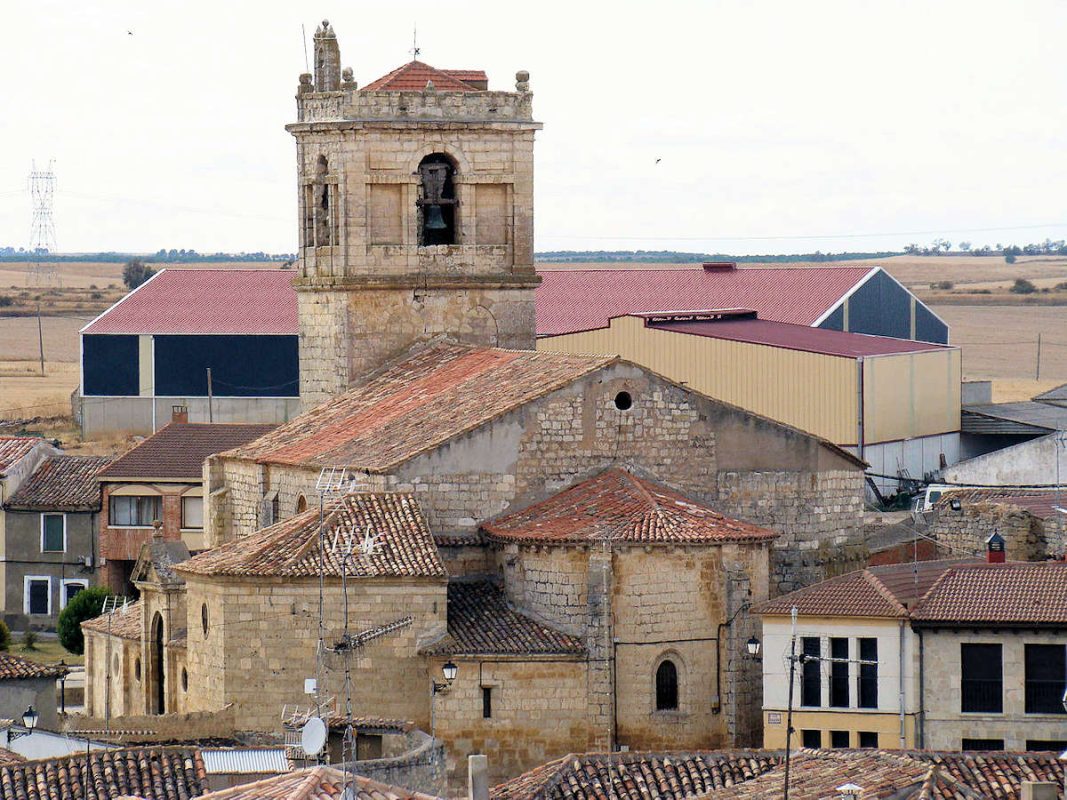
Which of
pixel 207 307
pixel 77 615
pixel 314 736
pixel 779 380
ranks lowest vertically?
pixel 77 615

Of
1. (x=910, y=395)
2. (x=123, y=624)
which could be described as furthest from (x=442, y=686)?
(x=910, y=395)

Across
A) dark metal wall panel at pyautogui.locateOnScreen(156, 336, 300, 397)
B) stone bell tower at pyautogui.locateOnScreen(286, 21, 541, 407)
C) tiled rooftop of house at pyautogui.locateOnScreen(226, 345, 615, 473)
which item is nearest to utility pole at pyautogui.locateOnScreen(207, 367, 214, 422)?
dark metal wall panel at pyautogui.locateOnScreen(156, 336, 300, 397)

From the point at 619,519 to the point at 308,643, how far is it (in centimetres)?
521

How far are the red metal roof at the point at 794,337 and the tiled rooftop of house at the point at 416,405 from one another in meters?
17.9

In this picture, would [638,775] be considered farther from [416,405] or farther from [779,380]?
[779,380]

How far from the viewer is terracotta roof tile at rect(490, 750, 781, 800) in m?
35.1

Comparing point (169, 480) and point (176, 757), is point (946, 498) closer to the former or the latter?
point (169, 480)

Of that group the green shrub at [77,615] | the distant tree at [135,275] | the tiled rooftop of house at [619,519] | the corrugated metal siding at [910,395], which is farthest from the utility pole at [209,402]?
the distant tree at [135,275]

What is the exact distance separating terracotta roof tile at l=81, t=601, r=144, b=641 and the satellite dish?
744 inches

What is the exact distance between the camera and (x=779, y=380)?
68000 millimetres

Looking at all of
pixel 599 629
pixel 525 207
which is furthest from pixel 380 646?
pixel 525 207

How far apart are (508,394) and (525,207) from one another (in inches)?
341

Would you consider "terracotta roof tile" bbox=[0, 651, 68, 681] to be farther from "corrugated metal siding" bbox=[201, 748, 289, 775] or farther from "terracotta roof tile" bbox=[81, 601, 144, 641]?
"corrugated metal siding" bbox=[201, 748, 289, 775]

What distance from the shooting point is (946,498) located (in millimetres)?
56719
